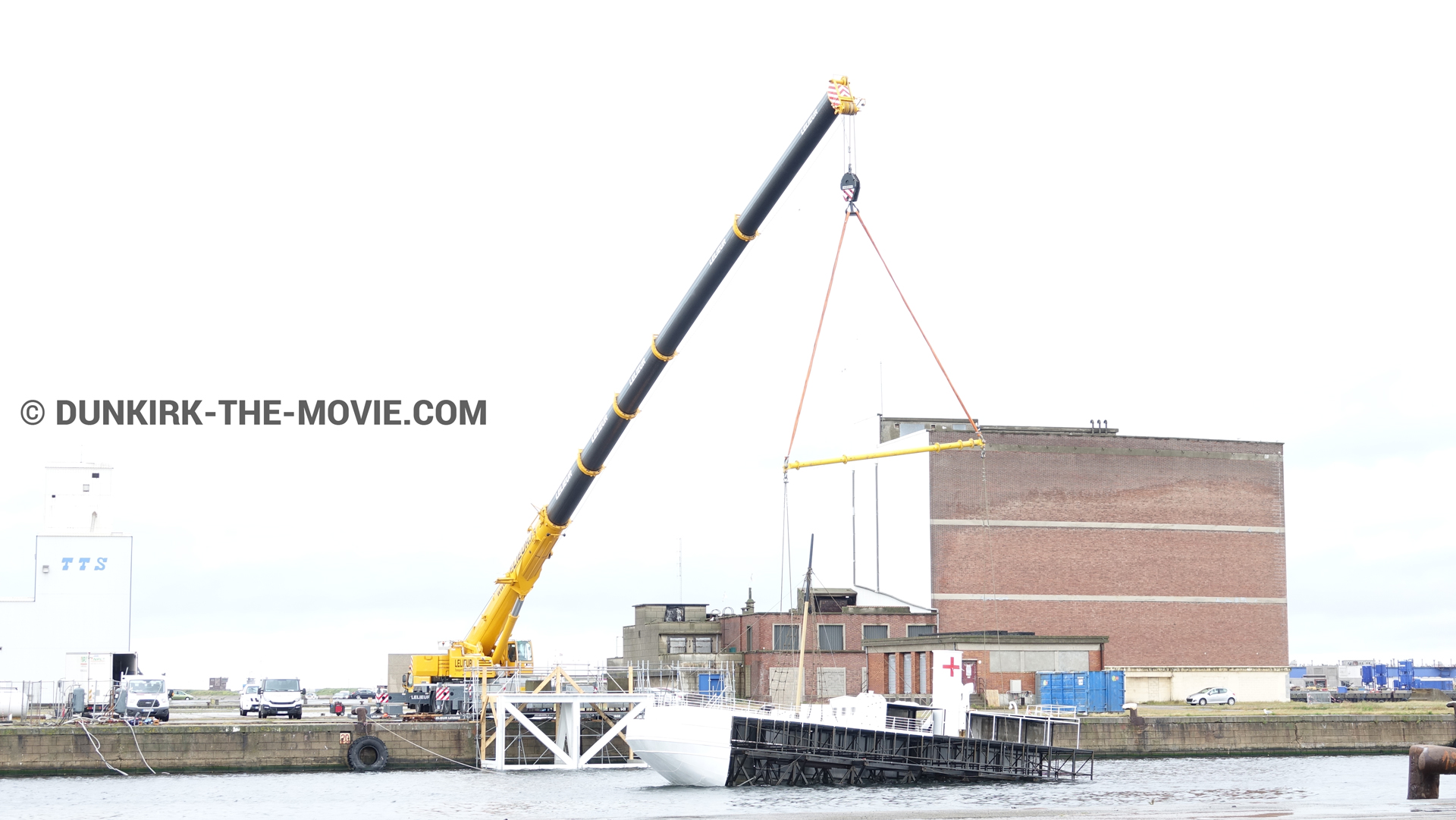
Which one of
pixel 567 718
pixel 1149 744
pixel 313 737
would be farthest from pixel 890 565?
pixel 313 737

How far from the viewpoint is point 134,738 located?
56.7 m

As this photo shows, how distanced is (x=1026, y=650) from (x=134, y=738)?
39.5 m

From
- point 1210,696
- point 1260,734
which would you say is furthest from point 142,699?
point 1210,696

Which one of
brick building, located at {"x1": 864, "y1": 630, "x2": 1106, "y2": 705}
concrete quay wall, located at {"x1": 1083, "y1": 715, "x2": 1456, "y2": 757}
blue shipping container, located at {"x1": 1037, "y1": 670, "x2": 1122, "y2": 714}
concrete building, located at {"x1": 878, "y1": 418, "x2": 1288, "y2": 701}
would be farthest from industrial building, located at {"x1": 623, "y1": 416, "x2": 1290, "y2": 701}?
concrete quay wall, located at {"x1": 1083, "y1": 715, "x2": 1456, "y2": 757}

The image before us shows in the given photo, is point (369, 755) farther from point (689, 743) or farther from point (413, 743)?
point (689, 743)

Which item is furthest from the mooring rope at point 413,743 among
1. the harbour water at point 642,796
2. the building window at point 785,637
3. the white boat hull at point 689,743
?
the building window at point 785,637

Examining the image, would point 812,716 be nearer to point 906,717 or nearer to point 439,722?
point 906,717

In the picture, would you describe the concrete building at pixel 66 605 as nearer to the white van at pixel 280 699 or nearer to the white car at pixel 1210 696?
the white van at pixel 280 699

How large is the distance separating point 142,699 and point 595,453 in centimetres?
2338

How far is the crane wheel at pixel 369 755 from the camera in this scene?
57.9m

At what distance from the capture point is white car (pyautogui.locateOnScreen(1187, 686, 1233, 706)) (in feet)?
274

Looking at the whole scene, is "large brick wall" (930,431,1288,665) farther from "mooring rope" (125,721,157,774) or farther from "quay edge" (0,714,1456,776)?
"mooring rope" (125,721,157,774)

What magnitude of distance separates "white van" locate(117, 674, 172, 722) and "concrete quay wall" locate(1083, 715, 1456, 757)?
124 feet

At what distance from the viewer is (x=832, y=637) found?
261 feet
